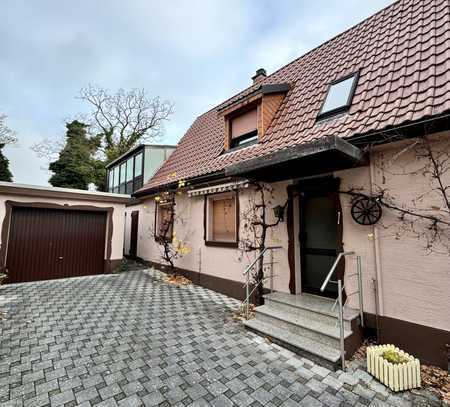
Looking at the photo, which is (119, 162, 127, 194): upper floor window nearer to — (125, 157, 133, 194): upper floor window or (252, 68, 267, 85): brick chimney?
(125, 157, 133, 194): upper floor window

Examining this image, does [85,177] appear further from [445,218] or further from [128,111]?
[445,218]

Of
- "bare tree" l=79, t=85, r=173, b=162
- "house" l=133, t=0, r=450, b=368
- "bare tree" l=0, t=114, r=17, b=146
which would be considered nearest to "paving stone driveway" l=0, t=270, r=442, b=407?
"house" l=133, t=0, r=450, b=368

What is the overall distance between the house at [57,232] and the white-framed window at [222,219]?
4601 millimetres

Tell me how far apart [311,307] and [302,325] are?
1.63 feet

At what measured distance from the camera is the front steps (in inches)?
142

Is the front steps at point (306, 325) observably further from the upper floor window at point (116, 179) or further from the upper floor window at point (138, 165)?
the upper floor window at point (116, 179)

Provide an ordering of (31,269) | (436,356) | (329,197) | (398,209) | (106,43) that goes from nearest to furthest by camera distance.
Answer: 1. (436,356)
2. (398,209)
3. (329,197)
4. (31,269)
5. (106,43)

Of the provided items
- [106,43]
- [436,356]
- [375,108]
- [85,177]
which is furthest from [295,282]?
[85,177]

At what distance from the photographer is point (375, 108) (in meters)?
4.46

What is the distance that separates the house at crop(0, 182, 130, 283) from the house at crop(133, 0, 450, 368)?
406cm

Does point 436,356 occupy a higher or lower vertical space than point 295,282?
lower

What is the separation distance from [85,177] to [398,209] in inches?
953

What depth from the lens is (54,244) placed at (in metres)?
8.67

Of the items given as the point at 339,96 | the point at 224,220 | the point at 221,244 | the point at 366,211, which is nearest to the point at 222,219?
the point at 224,220
